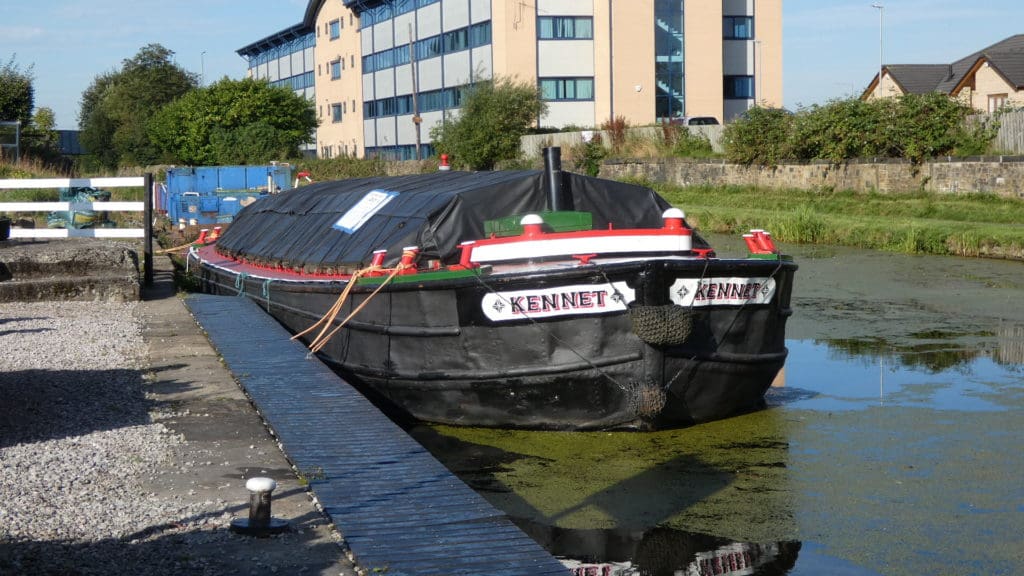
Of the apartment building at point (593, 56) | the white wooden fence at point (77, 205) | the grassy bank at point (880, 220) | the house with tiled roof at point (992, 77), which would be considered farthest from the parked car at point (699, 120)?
the white wooden fence at point (77, 205)

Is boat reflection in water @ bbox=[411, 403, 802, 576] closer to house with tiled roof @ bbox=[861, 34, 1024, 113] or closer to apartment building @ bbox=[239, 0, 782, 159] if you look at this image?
house with tiled roof @ bbox=[861, 34, 1024, 113]

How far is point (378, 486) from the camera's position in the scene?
21.7 feet

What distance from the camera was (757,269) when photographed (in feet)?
33.4

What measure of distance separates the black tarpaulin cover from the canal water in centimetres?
204

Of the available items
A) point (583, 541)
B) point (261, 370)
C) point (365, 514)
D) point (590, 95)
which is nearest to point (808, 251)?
point (261, 370)

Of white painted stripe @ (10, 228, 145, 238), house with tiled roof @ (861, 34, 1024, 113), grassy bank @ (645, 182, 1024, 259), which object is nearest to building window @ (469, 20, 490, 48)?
house with tiled roof @ (861, 34, 1024, 113)

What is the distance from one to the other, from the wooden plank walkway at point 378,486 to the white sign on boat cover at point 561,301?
1397 mm

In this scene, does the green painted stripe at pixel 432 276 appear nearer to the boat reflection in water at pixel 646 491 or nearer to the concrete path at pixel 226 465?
the boat reflection in water at pixel 646 491

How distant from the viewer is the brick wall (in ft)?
80.3

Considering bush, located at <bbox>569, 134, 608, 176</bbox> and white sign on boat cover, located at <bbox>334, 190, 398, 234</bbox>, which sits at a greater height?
bush, located at <bbox>569, 134, 608, 176</bbox>

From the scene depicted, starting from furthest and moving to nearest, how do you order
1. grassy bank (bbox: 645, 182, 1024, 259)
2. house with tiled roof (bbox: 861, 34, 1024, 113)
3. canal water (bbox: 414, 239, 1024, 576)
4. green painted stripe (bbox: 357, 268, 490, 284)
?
house with tiled roof (bbox: 861, 34, 1024, 113), grassy bank (bbox: 645, 182, 1024, 259), green painted stripe (bbox: 357, 268, 490, 284), canal water (bbox: 414, 239, 1024, 576)

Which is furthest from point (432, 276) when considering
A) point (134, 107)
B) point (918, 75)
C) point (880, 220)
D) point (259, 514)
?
point (134, 107)

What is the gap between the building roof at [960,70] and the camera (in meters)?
47.9

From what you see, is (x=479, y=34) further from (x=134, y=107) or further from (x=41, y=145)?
(x=134, y=107)
